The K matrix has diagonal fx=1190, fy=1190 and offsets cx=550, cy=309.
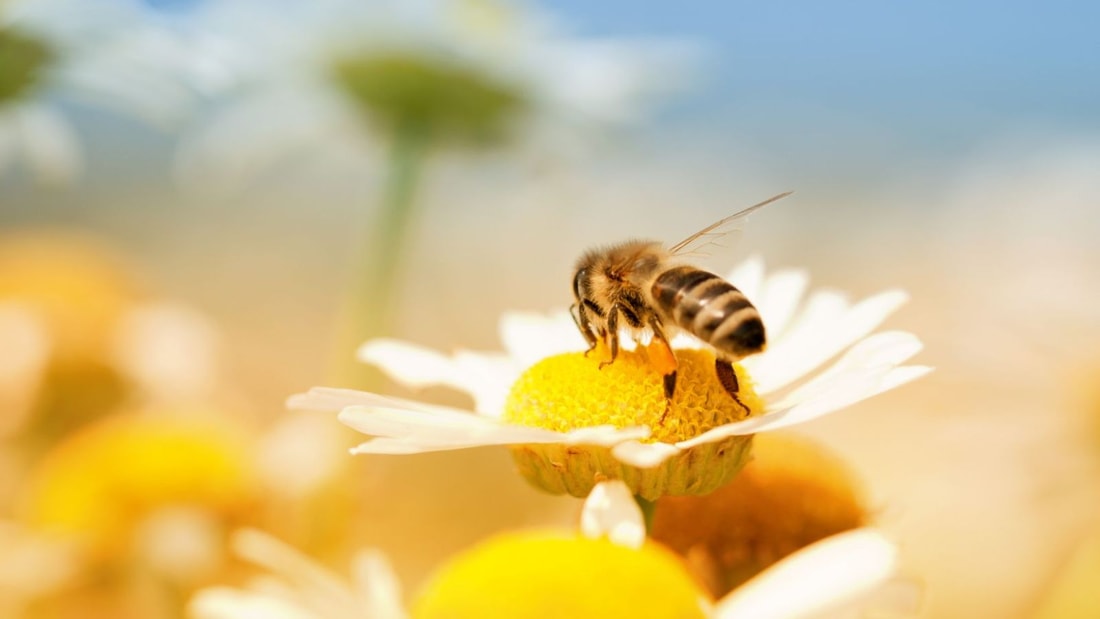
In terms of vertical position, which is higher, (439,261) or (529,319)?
(439,261)

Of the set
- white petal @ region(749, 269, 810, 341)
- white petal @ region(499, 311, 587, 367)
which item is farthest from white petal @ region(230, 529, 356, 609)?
white petal @ region(749, 269, 810, 341)

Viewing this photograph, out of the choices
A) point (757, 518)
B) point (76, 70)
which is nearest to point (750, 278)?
point (757, 518)

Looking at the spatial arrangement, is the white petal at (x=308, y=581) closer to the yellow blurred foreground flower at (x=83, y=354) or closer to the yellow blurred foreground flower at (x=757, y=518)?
the yellow blurred foreground flower at (x=757, y=518)

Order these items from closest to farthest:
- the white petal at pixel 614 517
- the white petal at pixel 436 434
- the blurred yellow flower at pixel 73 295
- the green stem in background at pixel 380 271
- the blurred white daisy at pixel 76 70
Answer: the white petal at pixel 614 517, the white petal at pixel 436 434, the blurred white daisy at pixel 76 70, the green stem in background at pixel 380 271, the blurred yellow flower at pixel 73 295

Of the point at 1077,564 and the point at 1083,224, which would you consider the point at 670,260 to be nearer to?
the point at 1077,564

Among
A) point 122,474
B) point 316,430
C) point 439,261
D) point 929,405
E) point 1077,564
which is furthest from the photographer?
point 439,261

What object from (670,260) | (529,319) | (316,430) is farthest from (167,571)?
(670,260)

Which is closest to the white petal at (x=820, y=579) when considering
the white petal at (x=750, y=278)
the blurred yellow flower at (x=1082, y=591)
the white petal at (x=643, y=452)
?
the white petal at (x=643, y=452)
